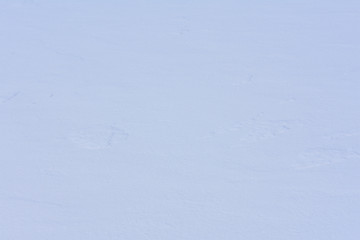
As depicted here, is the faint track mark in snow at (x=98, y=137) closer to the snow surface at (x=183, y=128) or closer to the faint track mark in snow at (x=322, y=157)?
the snow surface at (x=183, y=128)

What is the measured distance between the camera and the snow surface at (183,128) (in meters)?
1.69

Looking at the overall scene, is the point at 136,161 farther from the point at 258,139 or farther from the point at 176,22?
the point at 176,22

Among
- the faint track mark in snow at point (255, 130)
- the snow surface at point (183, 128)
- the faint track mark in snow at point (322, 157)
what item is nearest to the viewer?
the snow surface at point (183, 128)

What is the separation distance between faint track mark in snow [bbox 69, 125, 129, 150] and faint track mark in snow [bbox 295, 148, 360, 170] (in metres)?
0.69

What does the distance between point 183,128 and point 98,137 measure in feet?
1.13

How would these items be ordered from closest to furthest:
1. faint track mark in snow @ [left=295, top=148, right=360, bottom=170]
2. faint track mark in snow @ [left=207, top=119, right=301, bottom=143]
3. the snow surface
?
the snow surface → faint track mark in snow @ [left=295, top=148, right=360, bottom=170] → faint track mark in snow @ [left=207, top=119, right=301, bottom=143]

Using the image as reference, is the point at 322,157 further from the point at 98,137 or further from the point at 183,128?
the point at 98,137

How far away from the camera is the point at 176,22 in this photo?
371 centimetres

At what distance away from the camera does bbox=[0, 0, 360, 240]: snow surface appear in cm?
169

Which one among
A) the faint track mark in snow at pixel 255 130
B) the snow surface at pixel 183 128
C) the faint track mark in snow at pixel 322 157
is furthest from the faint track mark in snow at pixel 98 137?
the faint track mark in snow at pixel 322 157

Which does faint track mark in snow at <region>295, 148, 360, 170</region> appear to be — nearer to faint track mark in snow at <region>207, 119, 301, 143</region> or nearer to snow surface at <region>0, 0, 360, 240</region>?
snow surface at <region>0, 0, 360, 240</region>

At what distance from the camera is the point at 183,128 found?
225 centimetres

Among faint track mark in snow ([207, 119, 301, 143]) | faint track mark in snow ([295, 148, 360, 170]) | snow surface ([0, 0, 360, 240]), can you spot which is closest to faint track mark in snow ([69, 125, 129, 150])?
snow surface ([0, 0, 360, 240])

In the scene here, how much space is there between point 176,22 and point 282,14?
0.74m
